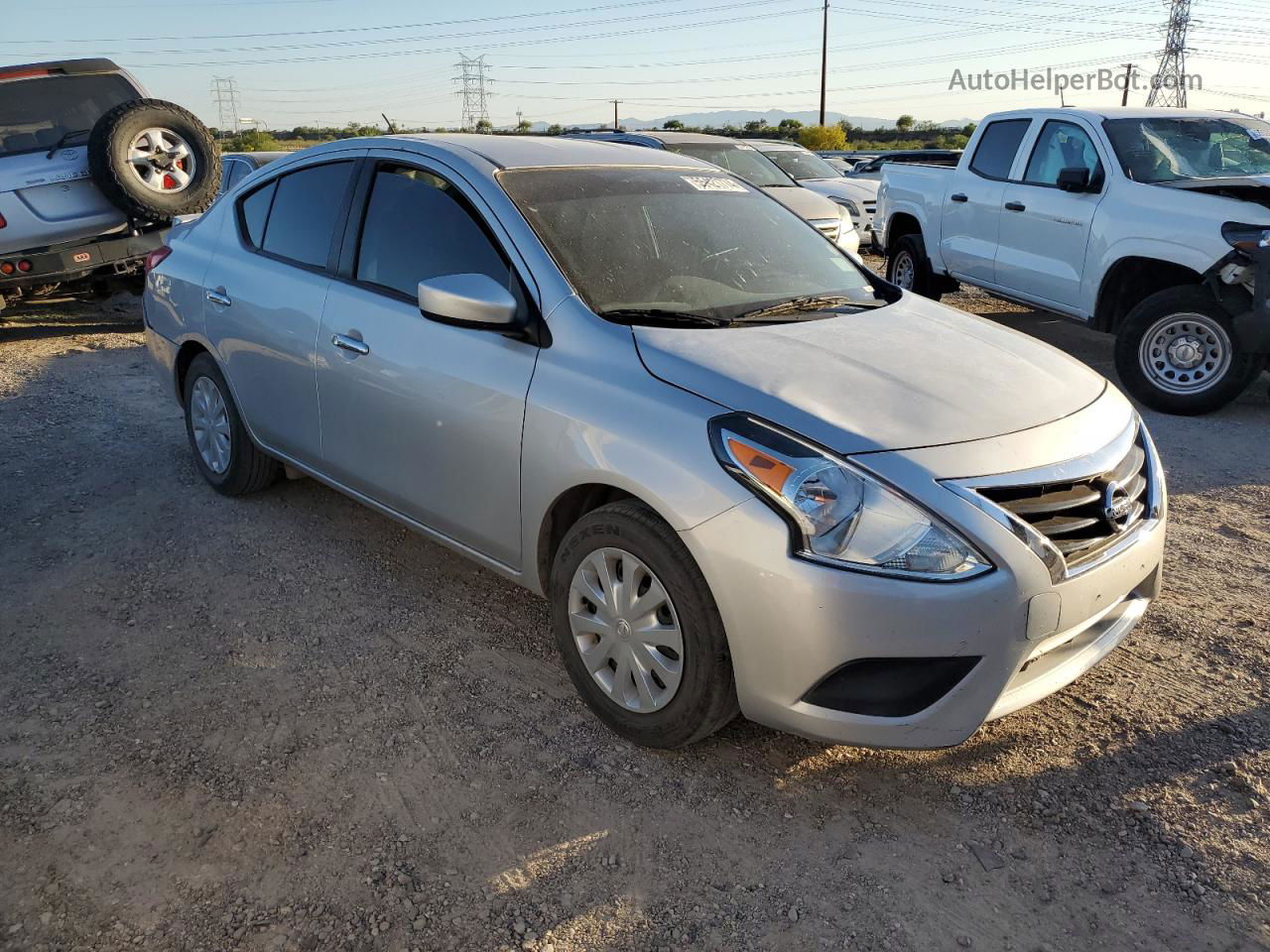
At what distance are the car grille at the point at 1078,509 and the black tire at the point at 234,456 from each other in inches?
136

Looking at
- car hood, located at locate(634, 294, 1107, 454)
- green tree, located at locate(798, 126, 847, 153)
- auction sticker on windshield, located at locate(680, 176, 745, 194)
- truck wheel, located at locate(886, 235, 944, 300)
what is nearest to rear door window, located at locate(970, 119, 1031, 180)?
truck wheel, located at locate(886, 235, 944, 300)

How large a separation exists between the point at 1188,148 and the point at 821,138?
47.3 metres

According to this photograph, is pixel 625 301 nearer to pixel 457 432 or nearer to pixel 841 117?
pixel 457 432

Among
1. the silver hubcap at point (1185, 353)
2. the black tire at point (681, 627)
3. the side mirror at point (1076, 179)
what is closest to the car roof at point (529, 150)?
the black tire at point (681, 627)

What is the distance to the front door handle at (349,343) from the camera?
3.75 metres

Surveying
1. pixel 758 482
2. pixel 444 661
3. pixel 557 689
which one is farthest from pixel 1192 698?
pixel 444 661

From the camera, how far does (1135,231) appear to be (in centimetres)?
691

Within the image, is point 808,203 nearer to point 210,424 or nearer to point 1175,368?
point 1175,368

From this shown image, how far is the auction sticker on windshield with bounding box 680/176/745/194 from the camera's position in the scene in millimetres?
4055

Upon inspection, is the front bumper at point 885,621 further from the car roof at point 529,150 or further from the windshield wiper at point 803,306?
the car roof at point 529,150

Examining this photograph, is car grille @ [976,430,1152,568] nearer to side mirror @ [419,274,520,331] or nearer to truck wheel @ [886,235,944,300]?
side mirror @ [419,274,520,331]

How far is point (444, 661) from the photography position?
11.7ft

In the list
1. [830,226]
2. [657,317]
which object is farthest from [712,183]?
[830,226]

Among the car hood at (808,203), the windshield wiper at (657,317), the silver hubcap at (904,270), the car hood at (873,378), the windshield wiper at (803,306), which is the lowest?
the silver hubcap at (904,270)
